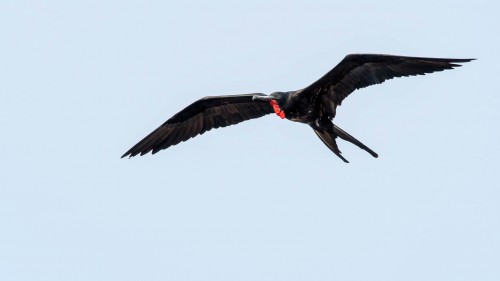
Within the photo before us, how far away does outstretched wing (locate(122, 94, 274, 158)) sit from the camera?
15859 mm

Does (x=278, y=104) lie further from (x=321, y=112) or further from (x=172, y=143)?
(x=172, y=143)

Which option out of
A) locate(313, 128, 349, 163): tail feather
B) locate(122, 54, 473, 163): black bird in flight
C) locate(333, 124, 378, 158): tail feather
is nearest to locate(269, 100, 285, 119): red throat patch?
locate(122, 54, 473, 163): black bird in flight

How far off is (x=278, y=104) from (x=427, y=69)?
2.22 meters

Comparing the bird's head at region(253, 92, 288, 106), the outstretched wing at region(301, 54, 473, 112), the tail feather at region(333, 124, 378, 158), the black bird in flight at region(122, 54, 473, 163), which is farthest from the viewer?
the bird's head at region(253, 92, 288, 106)

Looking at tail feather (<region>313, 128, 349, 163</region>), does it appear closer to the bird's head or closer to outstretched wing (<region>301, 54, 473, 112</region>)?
outstretched wing (<region>301, 54, 473, 112</region>)

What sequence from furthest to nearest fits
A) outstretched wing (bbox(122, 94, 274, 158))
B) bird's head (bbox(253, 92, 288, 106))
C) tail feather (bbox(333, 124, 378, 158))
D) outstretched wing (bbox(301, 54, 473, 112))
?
outstretched wing (bbox(122, 94, 274, 158))
bird's head (bbox(253, 92, 288, 106))
tail feather (bbox(333, 124, 378, 158))
outstretched wing (bbox(301, 54, 473, 112))

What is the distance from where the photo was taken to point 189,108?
15.8 metres

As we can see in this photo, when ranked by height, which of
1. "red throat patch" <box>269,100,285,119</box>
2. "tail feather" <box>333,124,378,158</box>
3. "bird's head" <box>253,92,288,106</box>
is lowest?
"tail feather" <box>333,124,378,158</box>

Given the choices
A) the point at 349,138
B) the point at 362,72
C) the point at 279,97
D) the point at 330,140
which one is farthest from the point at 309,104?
the point at 362,72

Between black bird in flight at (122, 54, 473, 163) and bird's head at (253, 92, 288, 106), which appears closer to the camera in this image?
black bird in flight at (122, 54, 473, 163)

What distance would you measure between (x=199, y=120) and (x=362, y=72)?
3160mm

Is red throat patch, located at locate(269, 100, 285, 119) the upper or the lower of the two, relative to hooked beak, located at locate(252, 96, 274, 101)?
lower

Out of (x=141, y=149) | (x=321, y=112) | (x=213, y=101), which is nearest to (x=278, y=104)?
(x=321, y=112)

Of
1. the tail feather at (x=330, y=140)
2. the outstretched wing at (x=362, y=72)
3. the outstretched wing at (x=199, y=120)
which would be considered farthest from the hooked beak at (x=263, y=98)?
the outstretched wing at (x=199, y=120)
